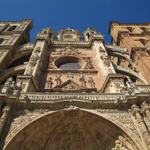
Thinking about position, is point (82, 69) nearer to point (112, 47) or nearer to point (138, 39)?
point (112, 47)

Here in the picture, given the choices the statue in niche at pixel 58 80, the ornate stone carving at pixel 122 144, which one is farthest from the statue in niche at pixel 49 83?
the ornate stone carving at pixel 122 144

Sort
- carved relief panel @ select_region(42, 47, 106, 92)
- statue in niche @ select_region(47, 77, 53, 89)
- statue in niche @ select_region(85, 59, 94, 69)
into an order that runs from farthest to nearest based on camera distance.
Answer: statue in niche @ select_region(85, 59, 94, 69) → carved relief panel @ select_region(42, 47, 106, 92) → statue in niche @ select_region(47, 77, 53, 89)

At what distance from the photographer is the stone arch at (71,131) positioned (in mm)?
9836

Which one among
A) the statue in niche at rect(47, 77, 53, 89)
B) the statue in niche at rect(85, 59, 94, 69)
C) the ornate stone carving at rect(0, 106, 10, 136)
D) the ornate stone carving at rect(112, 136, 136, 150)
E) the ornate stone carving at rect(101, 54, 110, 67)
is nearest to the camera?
the ornate stone carving at rect(0, 106, 10, 136)

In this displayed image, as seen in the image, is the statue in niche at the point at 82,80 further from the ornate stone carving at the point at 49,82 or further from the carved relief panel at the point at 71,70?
the ornate stone carving at the point at 49,82

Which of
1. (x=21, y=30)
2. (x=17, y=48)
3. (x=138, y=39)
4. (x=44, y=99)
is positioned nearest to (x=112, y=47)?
(x=138, y=39)

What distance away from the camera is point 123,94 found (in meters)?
11.3

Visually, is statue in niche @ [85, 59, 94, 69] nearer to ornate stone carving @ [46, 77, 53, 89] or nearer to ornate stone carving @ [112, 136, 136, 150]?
ornate stone carving @ [46, 77, 53, 89]

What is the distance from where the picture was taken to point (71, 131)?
417 inches

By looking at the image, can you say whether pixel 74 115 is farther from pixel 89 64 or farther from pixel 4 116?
pixel 89 64

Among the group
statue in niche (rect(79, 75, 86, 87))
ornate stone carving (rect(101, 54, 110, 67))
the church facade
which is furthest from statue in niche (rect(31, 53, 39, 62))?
ornate stone carving (rect(101, 54, 110, 67))

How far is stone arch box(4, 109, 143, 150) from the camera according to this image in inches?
387

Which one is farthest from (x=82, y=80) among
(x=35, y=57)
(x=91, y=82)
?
(x=35, y=57)

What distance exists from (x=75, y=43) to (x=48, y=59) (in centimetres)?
366
